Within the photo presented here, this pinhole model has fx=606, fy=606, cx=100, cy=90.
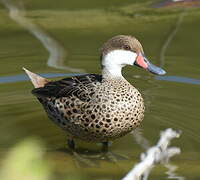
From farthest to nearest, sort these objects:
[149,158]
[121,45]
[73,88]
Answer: [73,88], [121,45], [149,158]

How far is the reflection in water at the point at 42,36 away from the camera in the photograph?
23.0 feet

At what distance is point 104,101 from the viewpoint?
467 centimetres

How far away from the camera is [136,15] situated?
8.34 meters

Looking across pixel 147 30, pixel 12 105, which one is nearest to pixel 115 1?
pixel 147 30

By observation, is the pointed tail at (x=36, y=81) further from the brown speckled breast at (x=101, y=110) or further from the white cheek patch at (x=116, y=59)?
the white cheek patch at (x=116, y=59)

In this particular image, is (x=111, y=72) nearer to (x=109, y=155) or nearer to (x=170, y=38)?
(x=109, y=155)

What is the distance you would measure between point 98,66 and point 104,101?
213 centimetres

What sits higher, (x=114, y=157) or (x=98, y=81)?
(x=98, y=81)

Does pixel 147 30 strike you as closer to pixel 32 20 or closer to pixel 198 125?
pixel 32 20

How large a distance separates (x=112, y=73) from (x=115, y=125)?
49 centimetres

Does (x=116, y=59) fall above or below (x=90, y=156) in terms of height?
above

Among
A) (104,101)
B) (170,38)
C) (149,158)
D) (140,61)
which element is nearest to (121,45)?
(140,61)

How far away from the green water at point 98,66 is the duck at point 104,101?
281 mm

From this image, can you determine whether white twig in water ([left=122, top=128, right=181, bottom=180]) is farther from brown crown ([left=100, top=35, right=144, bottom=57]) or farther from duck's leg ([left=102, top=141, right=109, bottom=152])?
duck's leg ([left=102, top=141, right=109, bottom=152])
